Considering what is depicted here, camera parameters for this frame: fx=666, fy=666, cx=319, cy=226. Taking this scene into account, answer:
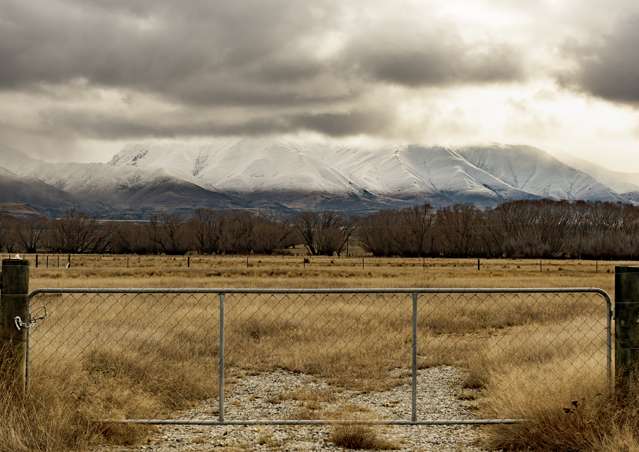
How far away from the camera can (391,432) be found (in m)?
8.72

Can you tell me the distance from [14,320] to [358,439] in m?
4.29

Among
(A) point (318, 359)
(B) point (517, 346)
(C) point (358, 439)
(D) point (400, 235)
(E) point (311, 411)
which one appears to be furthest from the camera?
(D) point (400, 235)

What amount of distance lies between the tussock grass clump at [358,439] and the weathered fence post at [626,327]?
276cm

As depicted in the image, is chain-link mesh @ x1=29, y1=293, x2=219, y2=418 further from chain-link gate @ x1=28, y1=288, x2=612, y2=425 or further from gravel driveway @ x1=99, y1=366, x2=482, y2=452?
gravel driveway @ x1=99, y1=366, x2=482, y2=452

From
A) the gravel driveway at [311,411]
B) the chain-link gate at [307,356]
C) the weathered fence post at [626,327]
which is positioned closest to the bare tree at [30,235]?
the chain-link gate at [307,356]

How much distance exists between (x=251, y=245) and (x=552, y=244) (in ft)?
211

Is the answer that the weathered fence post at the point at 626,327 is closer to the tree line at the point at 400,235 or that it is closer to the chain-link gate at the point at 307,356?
the chain-link gate at the point at 307,356

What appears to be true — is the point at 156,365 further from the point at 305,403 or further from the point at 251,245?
the point at 251,245

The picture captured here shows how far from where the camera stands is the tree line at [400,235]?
13900cm

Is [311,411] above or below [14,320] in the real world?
below

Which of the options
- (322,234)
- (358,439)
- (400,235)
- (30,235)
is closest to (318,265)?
(322,234)

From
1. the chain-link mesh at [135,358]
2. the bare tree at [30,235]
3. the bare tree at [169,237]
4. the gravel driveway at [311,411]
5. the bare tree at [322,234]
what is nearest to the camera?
the gravel driveway at [311,411]

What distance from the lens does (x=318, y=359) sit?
1435 cm

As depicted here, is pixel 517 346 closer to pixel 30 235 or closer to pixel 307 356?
pixel 307 356
